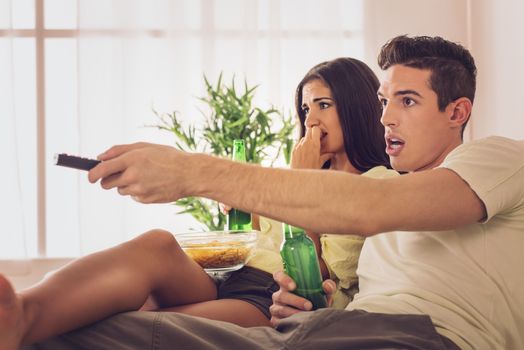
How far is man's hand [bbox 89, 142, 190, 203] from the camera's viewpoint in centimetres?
110

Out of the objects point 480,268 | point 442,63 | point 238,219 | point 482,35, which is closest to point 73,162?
point 480,268

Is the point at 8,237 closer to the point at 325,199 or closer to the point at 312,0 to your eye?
the point at 312,0

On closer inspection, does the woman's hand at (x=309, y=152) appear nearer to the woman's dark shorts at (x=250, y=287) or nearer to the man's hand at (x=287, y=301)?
the woman's dark shorts at (x=250, y=287)

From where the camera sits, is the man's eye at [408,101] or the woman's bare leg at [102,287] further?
the man's eye at [408,101]

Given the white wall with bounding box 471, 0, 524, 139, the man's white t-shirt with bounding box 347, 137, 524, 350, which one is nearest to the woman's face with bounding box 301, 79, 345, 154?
the man's white t-shirt with bounding box 347, 137, 524, 350

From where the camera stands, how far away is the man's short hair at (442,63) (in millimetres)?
1587

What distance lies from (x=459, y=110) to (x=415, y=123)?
116 millimetres

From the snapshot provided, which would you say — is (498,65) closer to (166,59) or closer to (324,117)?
(324,117)

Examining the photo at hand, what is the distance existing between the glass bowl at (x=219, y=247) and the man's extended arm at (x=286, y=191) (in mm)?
652

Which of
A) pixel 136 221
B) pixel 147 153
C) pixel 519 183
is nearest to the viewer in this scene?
pixel 147 153

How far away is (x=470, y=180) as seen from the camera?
3.89ft

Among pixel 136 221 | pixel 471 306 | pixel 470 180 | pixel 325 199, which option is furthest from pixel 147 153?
pixel 136 221

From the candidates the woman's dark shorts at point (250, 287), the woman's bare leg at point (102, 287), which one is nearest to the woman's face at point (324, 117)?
the woman's dark shorts at point (250, 287)

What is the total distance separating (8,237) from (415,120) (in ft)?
11.6
